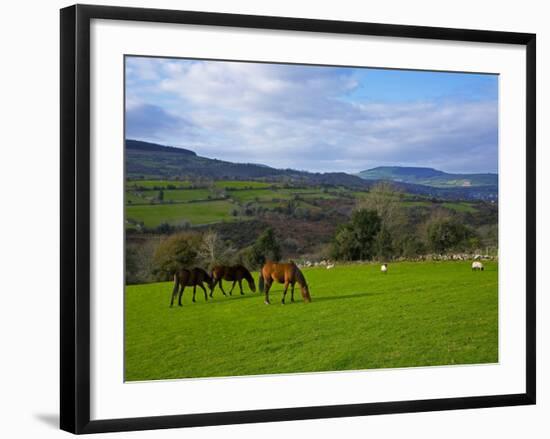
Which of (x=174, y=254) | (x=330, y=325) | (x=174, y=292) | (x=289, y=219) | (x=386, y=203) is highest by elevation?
(x=386, y=203)

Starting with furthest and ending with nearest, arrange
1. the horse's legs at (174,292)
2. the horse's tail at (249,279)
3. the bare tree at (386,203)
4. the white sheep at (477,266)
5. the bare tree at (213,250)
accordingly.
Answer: the white sheep at (477,266) < the bare tree at (386,203) < the horse's tail at (249,279) < the bare tree at (213,250) < the horse's legs at (174,292)

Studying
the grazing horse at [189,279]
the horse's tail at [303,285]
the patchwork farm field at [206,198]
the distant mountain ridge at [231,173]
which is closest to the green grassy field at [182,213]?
the patchwork farm field at [206,198]

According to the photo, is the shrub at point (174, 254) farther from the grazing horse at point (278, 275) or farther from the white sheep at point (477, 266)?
the white sheep at point (477, 266)

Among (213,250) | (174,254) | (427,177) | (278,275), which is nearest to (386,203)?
(427,177)

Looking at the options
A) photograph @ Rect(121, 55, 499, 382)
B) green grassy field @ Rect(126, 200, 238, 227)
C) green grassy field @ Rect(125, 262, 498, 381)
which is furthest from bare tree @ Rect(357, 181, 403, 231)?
green grassy field @ Rect(126, 200, 238, 227)

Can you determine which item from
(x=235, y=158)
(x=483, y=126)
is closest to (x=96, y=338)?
(x=235, y=158)

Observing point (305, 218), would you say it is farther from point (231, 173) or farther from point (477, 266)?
point (477, 266)

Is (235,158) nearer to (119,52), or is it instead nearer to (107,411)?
(119,52)
